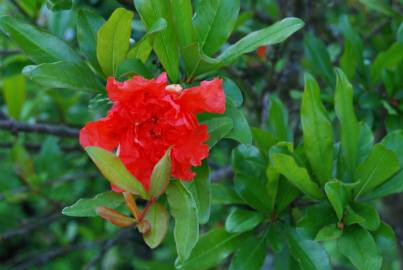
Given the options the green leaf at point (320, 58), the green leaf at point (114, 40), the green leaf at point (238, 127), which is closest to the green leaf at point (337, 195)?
the green leaf at point (238, 127)

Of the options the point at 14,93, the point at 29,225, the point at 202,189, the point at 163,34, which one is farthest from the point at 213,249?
→ the point at 29,225

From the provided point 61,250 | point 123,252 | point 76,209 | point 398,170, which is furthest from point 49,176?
point 398,170

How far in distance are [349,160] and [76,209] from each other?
1.53 ft

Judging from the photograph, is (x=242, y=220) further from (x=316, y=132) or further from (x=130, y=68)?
(x=130, y=68)

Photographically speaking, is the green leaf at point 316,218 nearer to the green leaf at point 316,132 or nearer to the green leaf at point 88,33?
the green leaf at point 316,132

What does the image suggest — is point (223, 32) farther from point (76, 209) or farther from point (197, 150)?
point (76, 209)

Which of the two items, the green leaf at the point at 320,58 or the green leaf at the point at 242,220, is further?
the green leaf at the point at 320,58

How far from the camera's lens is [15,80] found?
5.52 ft

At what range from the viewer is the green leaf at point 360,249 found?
2.97 feet

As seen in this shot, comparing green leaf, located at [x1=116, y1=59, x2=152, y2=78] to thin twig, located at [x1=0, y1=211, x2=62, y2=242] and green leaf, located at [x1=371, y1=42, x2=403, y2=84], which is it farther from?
thin twig, located at [x1=0, y1=211, x2=62, y2=242]

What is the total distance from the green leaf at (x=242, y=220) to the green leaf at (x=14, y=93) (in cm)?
89

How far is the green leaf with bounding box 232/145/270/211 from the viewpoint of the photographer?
1061 millimetres

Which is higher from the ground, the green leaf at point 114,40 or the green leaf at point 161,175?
the green leaf at point 114,40

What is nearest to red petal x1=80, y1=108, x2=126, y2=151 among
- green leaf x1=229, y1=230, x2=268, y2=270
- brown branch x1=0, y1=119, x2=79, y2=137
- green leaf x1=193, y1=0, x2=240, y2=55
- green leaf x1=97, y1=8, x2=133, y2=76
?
green leaf x1=97, y1=8, x2=133, y2=76
